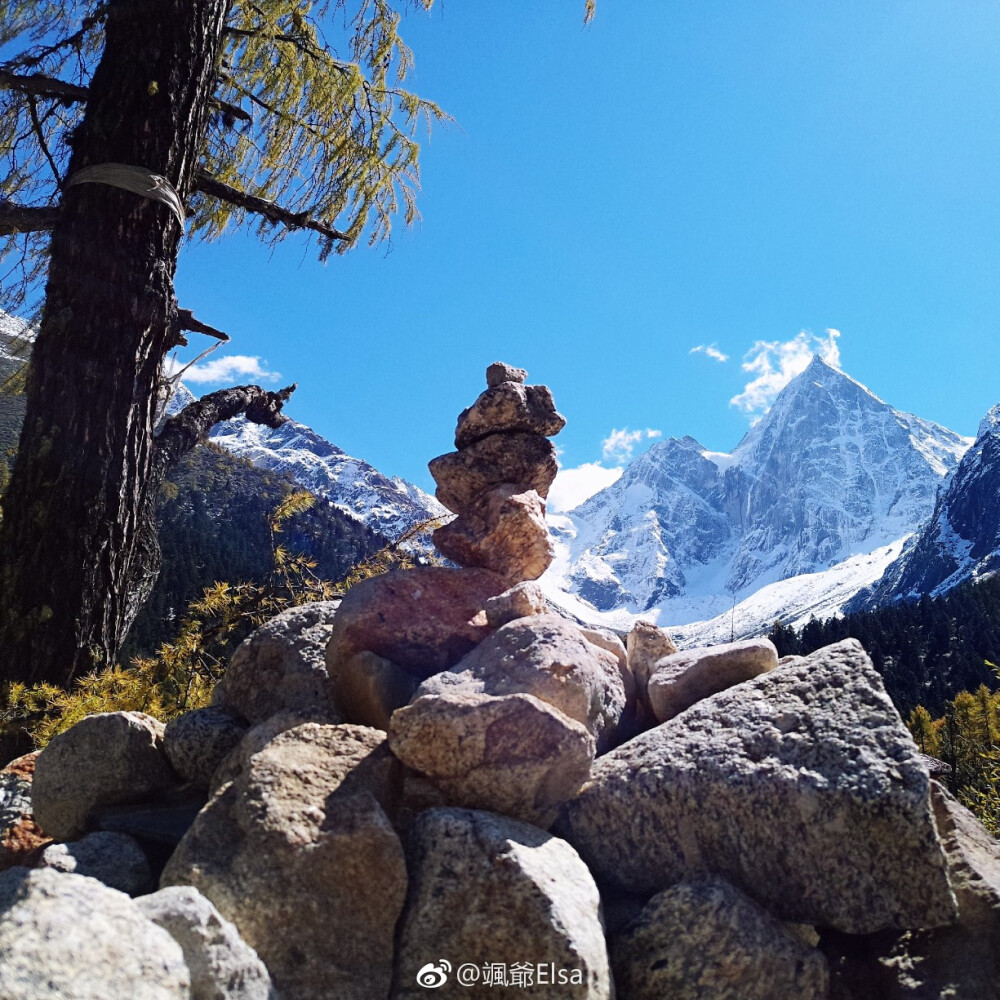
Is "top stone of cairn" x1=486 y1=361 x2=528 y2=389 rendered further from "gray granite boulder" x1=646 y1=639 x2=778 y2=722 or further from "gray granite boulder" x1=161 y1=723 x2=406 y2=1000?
"gray granite boulder" x1=161 y1=723 x2=406 y2=1000

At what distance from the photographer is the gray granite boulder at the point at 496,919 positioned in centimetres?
250

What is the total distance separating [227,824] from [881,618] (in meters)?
143

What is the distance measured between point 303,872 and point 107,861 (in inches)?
36.5

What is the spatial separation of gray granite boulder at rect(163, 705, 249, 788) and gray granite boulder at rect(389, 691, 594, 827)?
43.3 inches

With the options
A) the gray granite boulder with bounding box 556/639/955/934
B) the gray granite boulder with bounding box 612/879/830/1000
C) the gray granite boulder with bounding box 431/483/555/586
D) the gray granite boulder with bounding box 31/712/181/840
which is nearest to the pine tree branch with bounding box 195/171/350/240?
the gray granite boulder with bounding box 431/483/555/586

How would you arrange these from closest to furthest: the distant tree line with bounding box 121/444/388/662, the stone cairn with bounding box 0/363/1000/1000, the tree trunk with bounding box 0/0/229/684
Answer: the stone cairn with bounding box 0/363/1000/1000 → the tree trunk with bounding box 0/0/229/684 → the distant tree line with bounding box 121/444/388/662

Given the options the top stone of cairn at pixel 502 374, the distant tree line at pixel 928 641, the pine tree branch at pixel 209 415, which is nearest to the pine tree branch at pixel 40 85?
the pine tree branch at pixel 209 415

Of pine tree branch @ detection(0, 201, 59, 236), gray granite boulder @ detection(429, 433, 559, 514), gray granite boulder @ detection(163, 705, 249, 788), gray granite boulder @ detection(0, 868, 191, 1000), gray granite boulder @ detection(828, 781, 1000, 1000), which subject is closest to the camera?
gray granite boulder @ detection(0, 868, 191, 1000)

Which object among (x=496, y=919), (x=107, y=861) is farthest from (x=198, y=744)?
(x=496, y=919)

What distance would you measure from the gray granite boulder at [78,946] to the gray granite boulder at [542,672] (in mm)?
1422

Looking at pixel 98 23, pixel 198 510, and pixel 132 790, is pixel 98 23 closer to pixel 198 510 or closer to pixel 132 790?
pixel 132 790

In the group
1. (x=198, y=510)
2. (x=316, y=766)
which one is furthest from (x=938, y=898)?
(x=198, y=510)

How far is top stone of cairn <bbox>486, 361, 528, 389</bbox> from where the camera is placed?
5082mm

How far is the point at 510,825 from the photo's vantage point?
2936 mm
